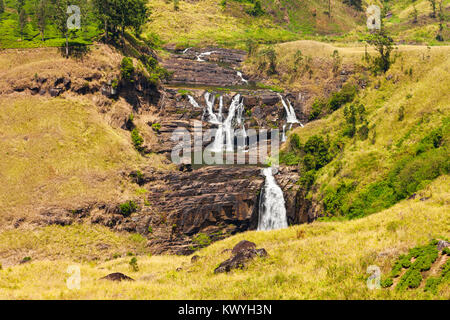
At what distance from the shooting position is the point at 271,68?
101938mm

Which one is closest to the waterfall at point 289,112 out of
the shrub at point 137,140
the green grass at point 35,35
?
the shrub at point 137,140

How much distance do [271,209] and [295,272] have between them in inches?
1303

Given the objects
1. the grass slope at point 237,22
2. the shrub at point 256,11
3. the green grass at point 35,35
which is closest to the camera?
the green grass at point 35,35

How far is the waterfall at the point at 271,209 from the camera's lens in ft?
181

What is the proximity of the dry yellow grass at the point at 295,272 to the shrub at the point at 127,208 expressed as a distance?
704 inches

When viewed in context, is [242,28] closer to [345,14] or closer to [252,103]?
[345,14]

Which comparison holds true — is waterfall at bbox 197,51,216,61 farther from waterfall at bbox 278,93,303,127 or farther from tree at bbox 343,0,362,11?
tree at bbox 343,0,362,11

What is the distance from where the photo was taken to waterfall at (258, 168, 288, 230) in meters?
55.2

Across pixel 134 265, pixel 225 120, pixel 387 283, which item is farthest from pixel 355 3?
pixel 387 283

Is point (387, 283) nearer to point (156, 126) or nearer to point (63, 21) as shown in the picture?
point (156, 126)

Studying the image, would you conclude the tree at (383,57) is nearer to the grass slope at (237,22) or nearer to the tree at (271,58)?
the tree at (271,58)

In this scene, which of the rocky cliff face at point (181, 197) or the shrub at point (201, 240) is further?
the shrub at point (201, 240)
